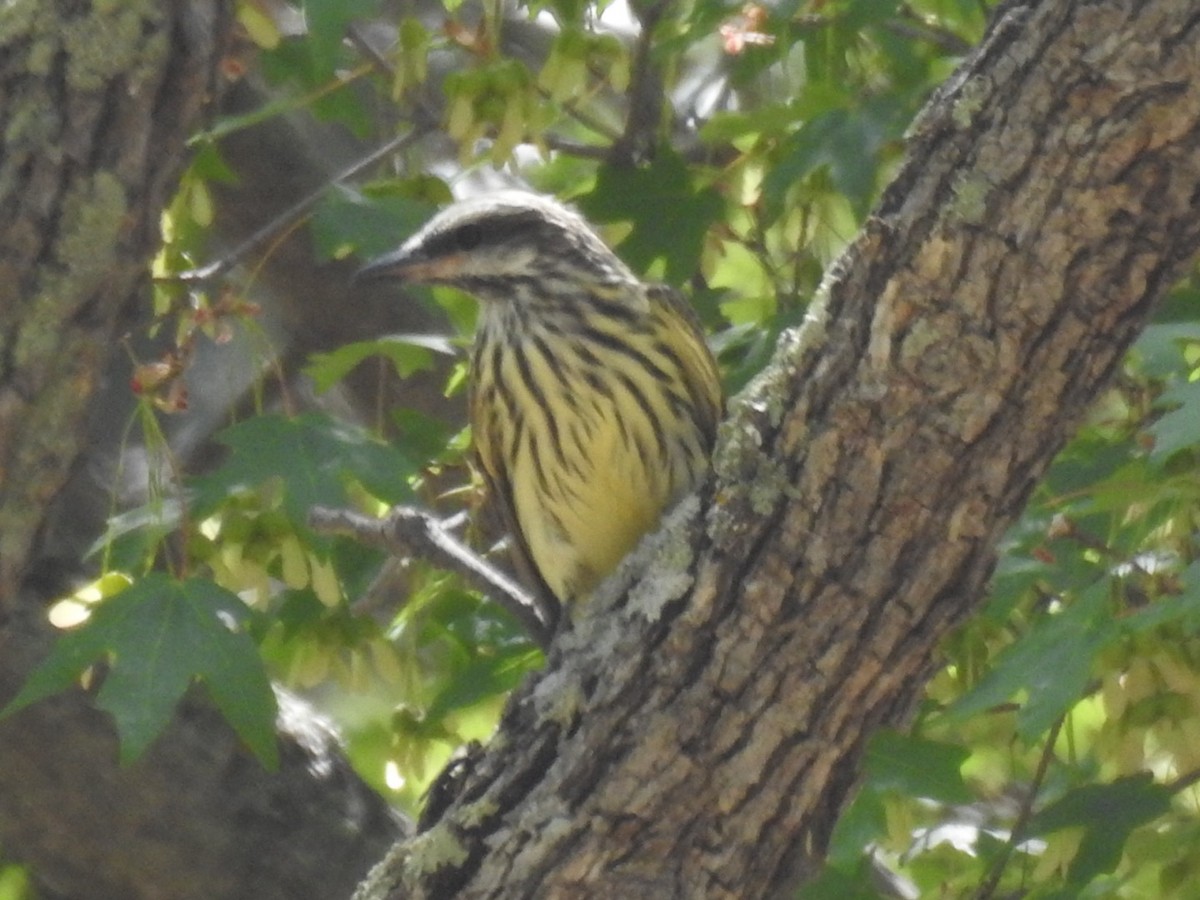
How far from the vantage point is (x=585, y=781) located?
10.1 ft

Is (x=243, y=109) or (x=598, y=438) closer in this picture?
(x=598, y=438)

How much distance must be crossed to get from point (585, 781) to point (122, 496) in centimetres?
249

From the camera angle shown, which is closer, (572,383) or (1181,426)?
(1181,426)

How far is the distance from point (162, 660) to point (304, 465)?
16.4 inches

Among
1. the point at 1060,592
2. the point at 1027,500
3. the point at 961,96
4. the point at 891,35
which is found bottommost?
the point at 1060,592

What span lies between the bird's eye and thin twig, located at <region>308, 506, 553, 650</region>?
1.80 ft

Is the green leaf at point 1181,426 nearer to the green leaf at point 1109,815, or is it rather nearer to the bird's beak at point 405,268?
the green leaf at point 1109,815

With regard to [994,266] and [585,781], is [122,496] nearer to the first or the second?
[585,781]

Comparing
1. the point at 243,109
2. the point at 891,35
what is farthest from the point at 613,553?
the point at 243,109

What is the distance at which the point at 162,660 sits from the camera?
329cm

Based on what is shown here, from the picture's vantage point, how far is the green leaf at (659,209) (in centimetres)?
437

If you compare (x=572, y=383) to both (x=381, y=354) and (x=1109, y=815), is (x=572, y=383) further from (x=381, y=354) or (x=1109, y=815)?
(x=1109, y=815)

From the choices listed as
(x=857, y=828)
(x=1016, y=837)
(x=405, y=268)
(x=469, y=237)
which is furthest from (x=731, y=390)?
(x=857, y=828)

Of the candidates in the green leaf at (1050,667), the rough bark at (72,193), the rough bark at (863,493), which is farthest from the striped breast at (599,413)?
the green leaf at (1050,667)
